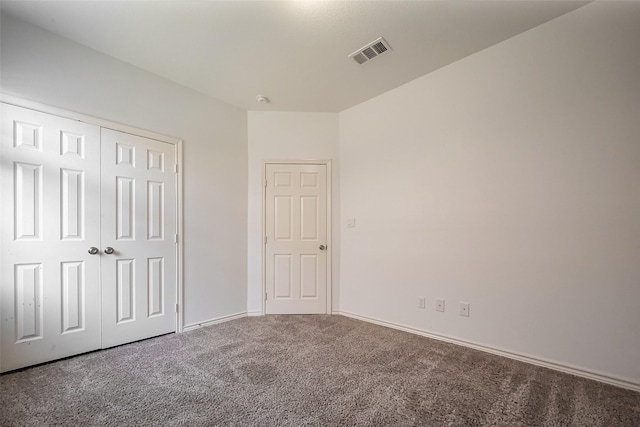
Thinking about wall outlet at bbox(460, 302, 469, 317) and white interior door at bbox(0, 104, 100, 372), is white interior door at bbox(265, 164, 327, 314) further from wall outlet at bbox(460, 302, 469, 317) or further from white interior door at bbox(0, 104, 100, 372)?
white interior door at bbox(0, 104, 100, 372)

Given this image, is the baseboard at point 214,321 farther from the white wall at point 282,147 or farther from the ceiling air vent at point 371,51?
the ceiling air vent at point 371,51

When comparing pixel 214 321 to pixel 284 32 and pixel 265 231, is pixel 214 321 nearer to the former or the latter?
pixel 265 231

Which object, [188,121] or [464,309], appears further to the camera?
[188,121]

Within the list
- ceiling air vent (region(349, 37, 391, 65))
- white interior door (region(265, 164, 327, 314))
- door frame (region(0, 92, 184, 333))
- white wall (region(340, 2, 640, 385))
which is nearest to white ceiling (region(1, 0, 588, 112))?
ceiling air vent (region(349, 37, 391, 65))

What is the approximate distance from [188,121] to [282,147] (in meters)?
1.11

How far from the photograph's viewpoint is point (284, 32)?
2098 millimetres

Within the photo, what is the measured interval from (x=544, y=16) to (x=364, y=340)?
10.1ft

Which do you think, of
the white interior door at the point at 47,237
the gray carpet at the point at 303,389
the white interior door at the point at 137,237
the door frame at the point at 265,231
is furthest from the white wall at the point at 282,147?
the white interior door at the point at 47,237

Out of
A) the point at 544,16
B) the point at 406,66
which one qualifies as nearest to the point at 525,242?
the point at 544,16

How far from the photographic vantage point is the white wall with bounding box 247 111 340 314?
135 inches

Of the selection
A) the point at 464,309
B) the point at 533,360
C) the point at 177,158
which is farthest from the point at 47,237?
the point at 533,360

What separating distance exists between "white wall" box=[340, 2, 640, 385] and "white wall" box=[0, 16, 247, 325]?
1788mm

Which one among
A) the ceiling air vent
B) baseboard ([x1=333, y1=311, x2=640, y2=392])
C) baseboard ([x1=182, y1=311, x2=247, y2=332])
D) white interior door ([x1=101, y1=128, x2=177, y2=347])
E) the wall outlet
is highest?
the ceiling air vent

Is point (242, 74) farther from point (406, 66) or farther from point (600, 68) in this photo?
point (600, 68)
